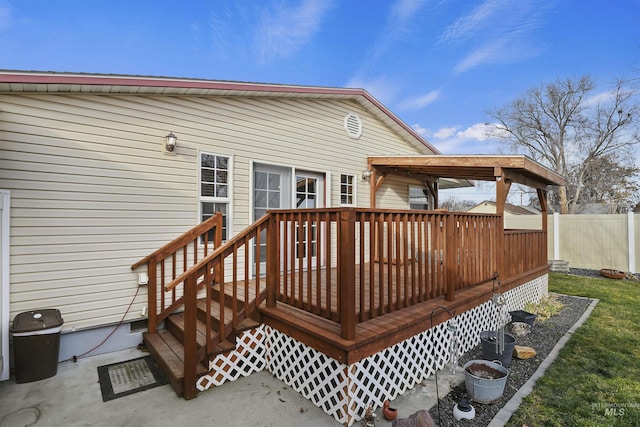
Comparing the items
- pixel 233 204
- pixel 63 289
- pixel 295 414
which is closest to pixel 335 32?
pixel 233 204

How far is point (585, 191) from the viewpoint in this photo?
72.4ft

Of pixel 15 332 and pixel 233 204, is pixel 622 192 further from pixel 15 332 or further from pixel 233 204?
pixel 15 332

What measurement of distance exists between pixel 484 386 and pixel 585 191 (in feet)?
85.2

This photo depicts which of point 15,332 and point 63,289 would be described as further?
point 63,289

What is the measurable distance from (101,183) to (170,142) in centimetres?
95

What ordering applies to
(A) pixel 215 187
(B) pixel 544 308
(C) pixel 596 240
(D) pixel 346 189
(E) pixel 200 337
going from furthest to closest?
1. (C) pixel 596 240
2. (D) pixel 346 189
3. (B) pixel 544 308
4. (A) pixel 215 187
5. (E) pixel 200 337

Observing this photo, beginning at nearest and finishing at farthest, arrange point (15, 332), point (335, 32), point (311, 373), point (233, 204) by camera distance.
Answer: point (311, 373)
point (15, 332)
point (233, 204)
point (335, 32)

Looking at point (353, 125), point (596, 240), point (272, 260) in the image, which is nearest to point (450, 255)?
point (272, 260)

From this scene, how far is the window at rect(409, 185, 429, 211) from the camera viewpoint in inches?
327

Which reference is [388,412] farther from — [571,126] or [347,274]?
[571,126]

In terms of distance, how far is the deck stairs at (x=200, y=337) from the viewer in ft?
9.96

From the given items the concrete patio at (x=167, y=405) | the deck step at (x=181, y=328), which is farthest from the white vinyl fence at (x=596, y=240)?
the deck step at (x=181, y=328)

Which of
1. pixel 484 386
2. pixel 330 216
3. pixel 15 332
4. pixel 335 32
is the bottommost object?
pixel 484 386

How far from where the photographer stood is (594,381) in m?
3.18
